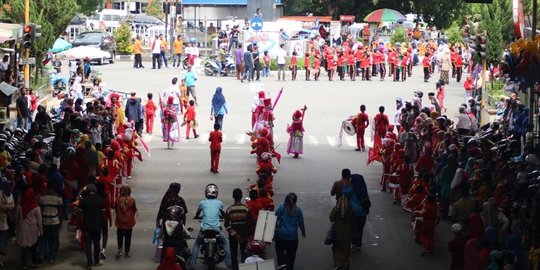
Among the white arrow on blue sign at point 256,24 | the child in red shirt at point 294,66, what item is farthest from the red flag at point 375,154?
the white arrow on blue sign at point 256,24

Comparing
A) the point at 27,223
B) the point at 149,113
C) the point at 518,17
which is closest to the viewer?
the point at 27,223

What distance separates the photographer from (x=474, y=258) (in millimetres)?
16125

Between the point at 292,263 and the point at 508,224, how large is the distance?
3294mm

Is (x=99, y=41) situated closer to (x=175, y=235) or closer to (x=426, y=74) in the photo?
(x=426, y=74)

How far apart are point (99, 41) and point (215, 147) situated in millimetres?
35123

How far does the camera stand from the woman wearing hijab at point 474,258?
16062 mm

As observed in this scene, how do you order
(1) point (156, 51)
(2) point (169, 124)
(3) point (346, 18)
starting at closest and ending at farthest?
(2) point (169, 124)
(1) point (156, 51)
(3) point (346, 18)

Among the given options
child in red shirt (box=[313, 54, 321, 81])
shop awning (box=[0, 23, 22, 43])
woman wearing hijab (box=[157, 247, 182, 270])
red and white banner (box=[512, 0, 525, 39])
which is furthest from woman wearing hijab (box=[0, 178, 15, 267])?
child in red shirt (box=[313, 54, 321, 81])

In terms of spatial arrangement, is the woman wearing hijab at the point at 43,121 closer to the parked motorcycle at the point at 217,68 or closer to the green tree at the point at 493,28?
the green tree at the point at 493,28

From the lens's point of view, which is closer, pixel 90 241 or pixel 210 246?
pixel 210 246

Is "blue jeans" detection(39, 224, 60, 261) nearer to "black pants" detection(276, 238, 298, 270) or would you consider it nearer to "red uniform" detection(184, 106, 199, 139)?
"black pants" detection(276, 238, 298, 270)

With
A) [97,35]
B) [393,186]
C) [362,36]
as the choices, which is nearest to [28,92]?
[393,186]

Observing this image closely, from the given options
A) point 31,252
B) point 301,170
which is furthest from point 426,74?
point 31,252

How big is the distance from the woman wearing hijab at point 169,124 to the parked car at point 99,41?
28.7 m
